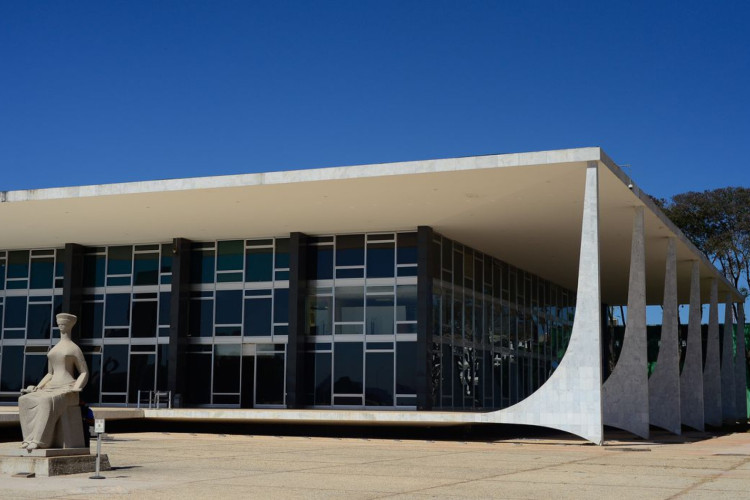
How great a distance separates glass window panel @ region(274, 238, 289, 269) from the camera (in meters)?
31.9

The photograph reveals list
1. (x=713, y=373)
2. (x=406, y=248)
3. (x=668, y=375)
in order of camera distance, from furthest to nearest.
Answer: (x=713, y=373) → (x=668, y=375) → (x=406, y=248)

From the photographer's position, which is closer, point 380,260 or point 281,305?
point 380,260

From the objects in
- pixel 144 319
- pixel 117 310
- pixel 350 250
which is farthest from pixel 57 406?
pixel 117 310

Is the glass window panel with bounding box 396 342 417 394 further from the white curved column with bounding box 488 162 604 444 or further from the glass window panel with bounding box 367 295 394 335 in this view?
the white curved column with bounding box 488 162 604 444

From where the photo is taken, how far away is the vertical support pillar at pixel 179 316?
105 feet

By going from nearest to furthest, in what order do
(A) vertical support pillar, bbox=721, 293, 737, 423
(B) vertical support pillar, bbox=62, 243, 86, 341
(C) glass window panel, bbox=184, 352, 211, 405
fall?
(C) glass window panel, bbox=184, 352, 211, 405
(B) vertical support pillar, bbox=62, 243, 86, 341
(A) vertical support pillar, bbox=721, 293, 737, 423

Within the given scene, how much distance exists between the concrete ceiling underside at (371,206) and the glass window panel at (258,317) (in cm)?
239

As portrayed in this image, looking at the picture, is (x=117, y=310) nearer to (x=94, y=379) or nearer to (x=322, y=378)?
(x=94, y=379)

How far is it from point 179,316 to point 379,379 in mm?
7558

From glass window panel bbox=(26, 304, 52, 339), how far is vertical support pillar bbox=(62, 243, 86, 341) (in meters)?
1.26

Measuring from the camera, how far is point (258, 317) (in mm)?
32094

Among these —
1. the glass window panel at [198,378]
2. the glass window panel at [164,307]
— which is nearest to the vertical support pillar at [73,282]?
the glass window panel at [164,307]

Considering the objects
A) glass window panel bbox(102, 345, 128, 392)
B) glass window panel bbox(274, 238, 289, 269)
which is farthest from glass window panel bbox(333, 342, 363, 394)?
glass window panel bbox(102, 345, 128, 392)

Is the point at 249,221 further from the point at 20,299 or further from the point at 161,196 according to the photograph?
the point at 20,299
